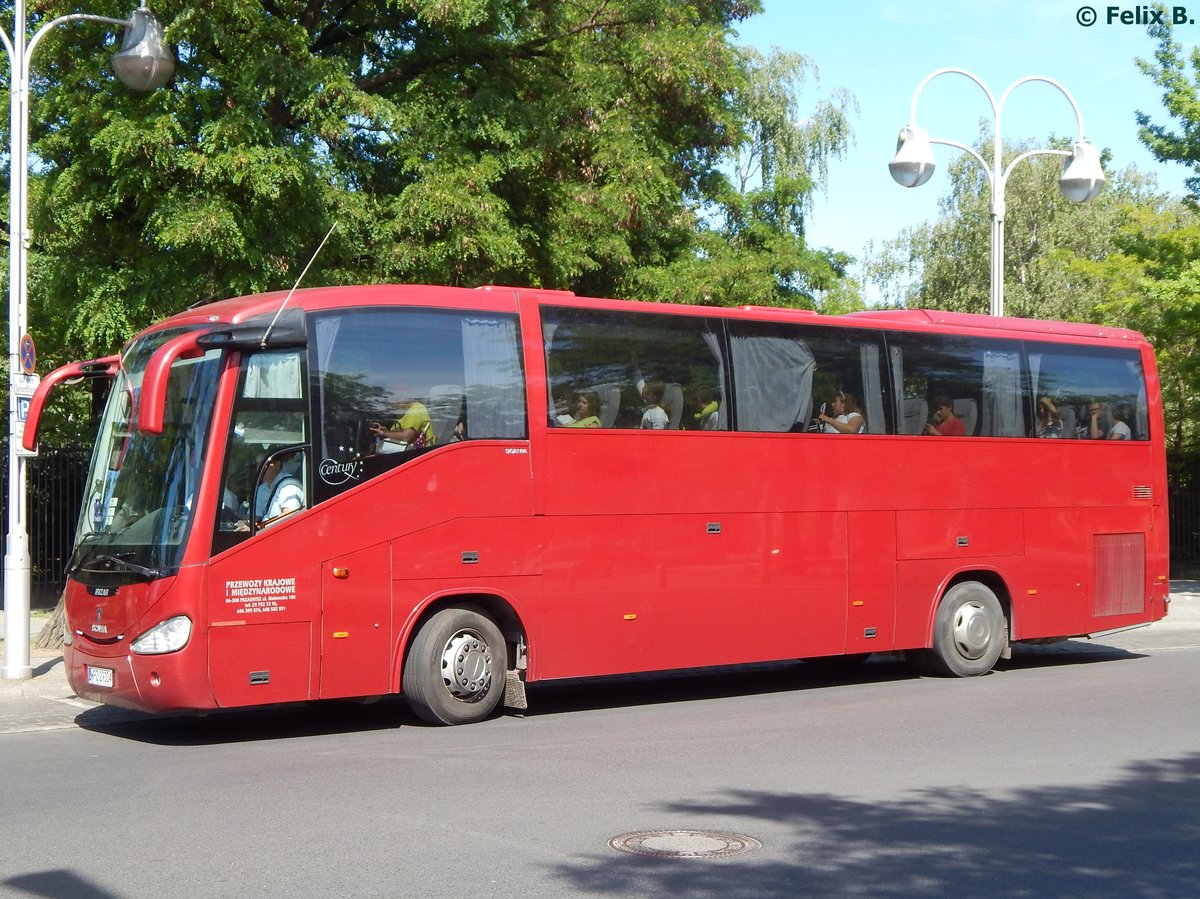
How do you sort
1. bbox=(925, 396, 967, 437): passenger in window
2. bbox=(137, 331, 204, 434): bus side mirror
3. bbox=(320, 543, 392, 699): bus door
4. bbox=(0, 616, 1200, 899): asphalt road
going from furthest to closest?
bbox=(925, 396, 967, 437): passenger in window → bbox=(320, 543, 392, 699): bus door → bbox=(137, 331, 204, 434): bus side mirror → bbox=(0, 616, 1200, 899): asphalt road

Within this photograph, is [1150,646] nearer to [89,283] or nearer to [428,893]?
[89,283]

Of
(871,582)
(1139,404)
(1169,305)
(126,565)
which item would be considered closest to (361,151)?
(871,582)

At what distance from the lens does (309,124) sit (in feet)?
55.2

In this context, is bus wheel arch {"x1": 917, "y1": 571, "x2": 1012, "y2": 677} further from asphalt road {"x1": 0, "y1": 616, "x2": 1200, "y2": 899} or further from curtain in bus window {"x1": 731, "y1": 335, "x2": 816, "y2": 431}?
curtain in bus window {"x1": 731, "y1": 335, "x2": 816, "y2": 431}

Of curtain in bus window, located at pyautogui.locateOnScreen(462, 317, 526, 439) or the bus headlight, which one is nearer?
the bus headlight

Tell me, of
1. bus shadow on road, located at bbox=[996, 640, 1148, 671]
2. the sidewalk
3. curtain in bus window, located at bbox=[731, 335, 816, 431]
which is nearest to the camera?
the sidewalk

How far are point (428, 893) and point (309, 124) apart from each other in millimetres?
12219

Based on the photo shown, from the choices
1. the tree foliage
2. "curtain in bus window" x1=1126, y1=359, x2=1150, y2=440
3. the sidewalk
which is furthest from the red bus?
the tree foliage

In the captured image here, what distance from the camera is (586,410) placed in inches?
489

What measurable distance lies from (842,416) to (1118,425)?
415cm

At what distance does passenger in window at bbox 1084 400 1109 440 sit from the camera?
1619cm

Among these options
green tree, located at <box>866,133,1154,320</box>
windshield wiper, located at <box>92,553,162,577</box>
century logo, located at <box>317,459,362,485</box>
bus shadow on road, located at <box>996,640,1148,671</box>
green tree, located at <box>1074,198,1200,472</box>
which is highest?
green tree, located at <box>866,133,1154,320</box>

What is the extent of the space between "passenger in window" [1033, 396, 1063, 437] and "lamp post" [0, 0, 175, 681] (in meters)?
9.49

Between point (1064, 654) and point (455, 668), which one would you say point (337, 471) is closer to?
point (455, 668)
